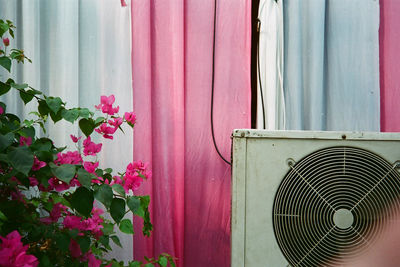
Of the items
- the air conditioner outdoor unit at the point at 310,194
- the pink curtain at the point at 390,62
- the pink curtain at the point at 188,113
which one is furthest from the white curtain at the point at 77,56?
the pink curtain at the point at 390,62

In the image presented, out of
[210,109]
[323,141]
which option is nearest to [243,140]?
[323,141]

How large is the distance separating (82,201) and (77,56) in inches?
31.4

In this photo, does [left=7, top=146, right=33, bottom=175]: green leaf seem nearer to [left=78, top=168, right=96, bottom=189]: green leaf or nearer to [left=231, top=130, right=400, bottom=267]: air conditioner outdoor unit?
[left=78, top=168, right=96, bottom=189]: green leaf

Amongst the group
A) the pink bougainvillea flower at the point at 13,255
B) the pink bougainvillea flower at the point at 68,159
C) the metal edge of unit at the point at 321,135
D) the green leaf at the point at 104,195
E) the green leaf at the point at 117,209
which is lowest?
the pink bougainvillea flower at the point at 13,255

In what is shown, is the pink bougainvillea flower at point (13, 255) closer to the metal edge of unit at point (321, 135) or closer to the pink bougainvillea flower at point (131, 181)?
the pink bougainvillea flower at point (131, 181)

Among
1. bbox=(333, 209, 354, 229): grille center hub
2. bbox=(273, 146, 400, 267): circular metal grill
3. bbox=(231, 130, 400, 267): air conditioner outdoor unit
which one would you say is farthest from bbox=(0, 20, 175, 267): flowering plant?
bbox=(333, 209, 354, 229): grille center hub

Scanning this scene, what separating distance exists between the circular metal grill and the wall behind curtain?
473mm

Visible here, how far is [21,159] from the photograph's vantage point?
84cm

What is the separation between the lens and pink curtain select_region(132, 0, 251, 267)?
4.99 feet

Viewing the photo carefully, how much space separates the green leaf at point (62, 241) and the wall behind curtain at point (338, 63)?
95 cm

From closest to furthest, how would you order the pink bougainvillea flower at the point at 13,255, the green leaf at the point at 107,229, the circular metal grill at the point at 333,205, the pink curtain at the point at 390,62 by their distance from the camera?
1. the pink bougainvillea flower at the point at 13,255
2. the circular metal grill at the point at 333,205
3. the green leaf at the point at 107,229
4. the pink curtain at the point at 390,62

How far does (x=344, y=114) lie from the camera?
1580mm

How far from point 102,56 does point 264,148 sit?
2.56 ft

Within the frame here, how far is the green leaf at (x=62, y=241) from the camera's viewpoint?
0.97m
